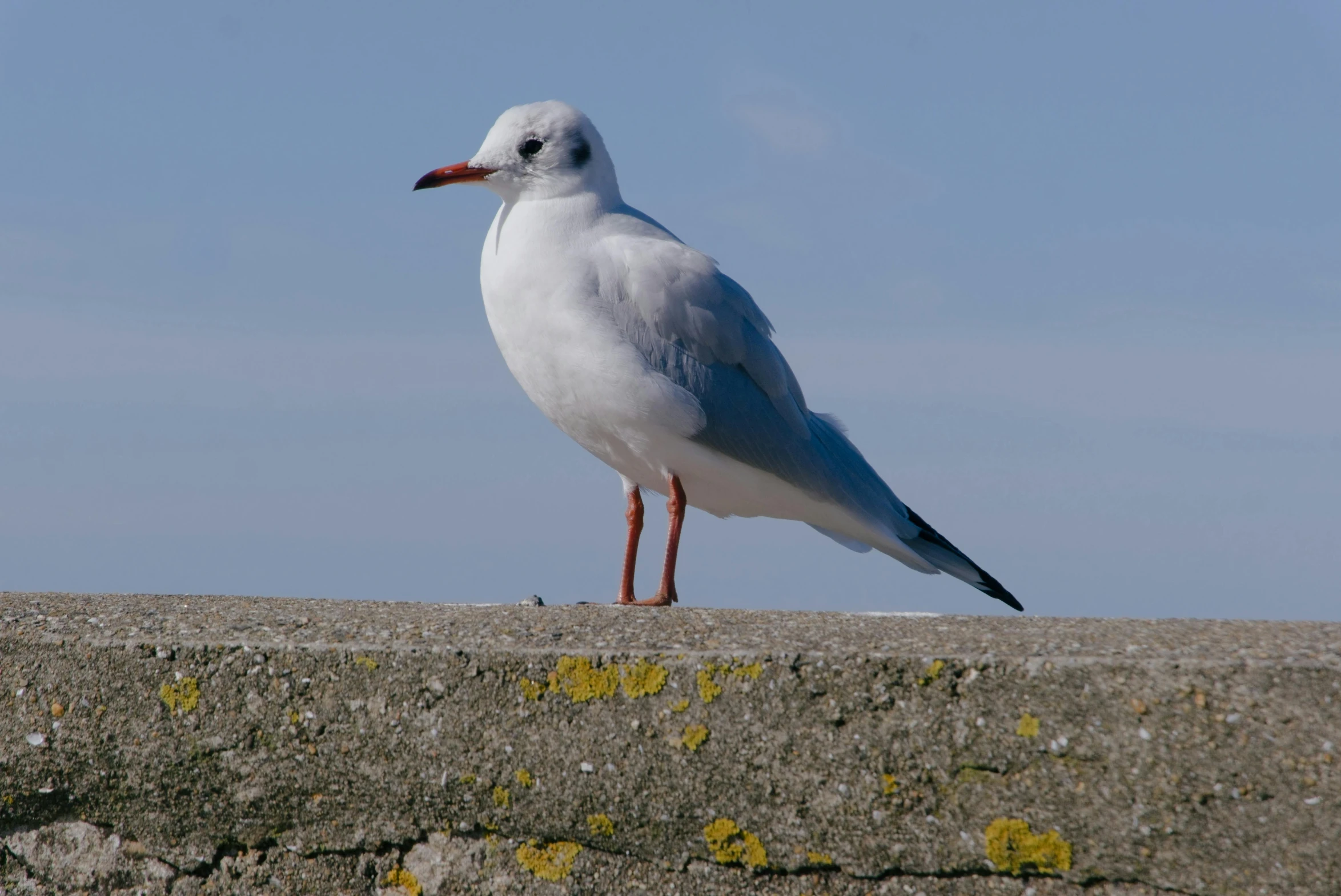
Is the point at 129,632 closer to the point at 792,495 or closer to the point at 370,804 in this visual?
the point at 370,804

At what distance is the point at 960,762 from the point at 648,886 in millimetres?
681

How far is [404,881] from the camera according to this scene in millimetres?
2461

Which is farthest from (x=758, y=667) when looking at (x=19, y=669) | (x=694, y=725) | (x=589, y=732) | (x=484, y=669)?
(x=19, y=669)

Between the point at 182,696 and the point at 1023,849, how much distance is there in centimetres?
178

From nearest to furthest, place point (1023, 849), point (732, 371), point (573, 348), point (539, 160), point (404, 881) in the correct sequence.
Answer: point (1023, 849)
point (404, 881)
point (573, 348)
point (732, 371)
point (539, 160)

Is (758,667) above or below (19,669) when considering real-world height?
above

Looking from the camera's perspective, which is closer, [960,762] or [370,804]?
[960,762]

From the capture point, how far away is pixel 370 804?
8.06 feet

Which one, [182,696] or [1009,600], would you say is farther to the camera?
[1009,600]

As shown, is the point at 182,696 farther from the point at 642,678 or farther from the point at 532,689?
the point at 642,678

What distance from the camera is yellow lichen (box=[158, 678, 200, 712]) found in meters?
2.53

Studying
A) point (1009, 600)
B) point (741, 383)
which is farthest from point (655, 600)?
point (1009, 600)

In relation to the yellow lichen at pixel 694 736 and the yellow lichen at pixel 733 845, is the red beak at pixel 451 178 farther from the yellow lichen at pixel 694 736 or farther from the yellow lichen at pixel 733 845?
the yellow lichen at pixel 733 845

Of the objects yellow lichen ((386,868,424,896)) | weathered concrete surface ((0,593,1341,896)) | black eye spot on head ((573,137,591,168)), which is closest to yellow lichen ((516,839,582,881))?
weathered concrete surface ((0,593,1341,896))
